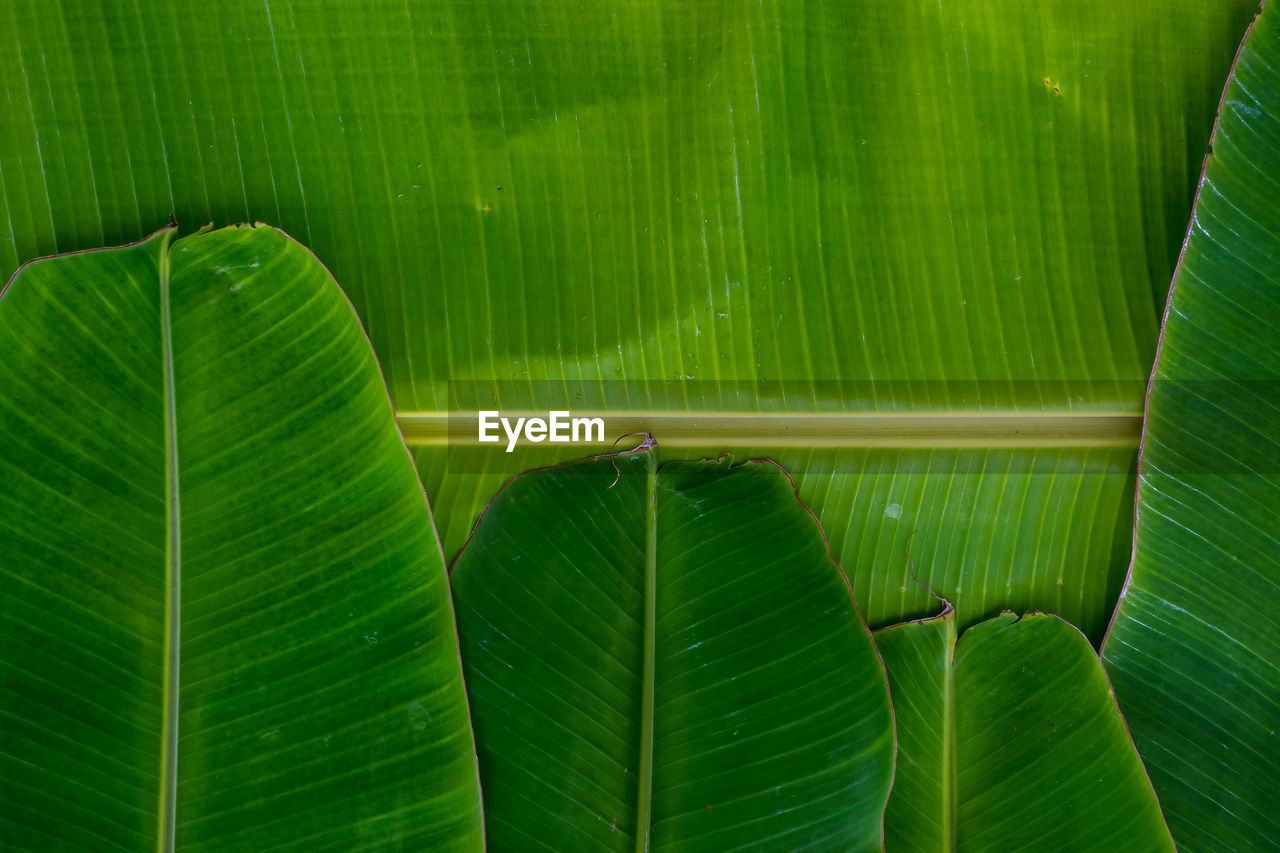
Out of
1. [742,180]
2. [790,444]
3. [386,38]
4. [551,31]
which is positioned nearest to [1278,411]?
[790,444]

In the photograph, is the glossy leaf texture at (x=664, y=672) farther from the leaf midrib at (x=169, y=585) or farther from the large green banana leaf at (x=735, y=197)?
the leaf midrib at (x=169, y=585)

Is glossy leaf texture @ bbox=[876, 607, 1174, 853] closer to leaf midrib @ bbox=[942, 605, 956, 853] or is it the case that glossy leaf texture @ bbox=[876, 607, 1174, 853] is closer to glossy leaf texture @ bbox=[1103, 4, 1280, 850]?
leaf midrib @ bbox=[942, 605, 956, 853]

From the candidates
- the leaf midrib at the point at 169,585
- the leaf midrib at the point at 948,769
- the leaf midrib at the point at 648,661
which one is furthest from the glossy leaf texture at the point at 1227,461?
the leaf midrib at the point at 169,585

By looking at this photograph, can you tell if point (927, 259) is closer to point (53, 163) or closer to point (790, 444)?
point (790, 444)

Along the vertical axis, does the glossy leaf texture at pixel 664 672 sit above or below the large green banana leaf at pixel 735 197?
below

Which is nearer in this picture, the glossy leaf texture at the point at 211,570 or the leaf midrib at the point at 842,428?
the glossy leaf texture at the point at 211,570

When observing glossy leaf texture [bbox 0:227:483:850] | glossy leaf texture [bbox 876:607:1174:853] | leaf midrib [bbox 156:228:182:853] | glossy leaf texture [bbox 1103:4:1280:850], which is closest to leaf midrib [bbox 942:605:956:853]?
glossy leaf texture [bbox 876:607:1174:853]
